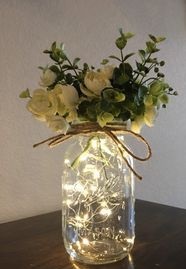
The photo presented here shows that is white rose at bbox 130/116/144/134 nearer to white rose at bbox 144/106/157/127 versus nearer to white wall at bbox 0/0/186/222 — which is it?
white rose at bbox 144/106/157/127

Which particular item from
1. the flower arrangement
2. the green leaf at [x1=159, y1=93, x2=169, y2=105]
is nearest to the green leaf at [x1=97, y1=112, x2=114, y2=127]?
the flower arrangement

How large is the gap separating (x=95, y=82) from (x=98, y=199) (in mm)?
244

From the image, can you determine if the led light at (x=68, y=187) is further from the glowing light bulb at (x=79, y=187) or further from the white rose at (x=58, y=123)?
the white rose at (x=58, y=123)

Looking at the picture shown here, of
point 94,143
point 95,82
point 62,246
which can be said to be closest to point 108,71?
point 95,82

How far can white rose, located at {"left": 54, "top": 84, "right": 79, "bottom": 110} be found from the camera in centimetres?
59

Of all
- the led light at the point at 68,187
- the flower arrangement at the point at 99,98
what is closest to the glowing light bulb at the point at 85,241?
the led light at the point at 68,187

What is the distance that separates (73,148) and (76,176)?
56mm

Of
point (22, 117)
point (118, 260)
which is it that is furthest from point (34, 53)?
point (118, 260)

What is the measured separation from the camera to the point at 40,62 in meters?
0.96

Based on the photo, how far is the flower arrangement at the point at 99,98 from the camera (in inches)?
23.0

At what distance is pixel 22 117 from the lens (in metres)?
0.93

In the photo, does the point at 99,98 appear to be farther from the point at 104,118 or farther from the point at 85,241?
the point at 85,241

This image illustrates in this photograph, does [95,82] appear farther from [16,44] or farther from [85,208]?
[16,44]

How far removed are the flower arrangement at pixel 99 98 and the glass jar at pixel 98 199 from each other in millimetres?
60
